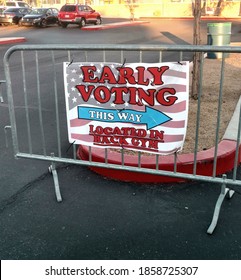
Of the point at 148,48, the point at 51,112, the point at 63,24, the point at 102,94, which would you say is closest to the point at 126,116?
the point at 102,94

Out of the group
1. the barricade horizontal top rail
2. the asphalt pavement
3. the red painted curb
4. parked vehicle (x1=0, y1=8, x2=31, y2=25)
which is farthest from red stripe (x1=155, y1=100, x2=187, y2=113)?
parked vehicle (x1=0, y1=8, x2=31, y2=25)

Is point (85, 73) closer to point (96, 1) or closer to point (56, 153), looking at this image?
point (56, 153)

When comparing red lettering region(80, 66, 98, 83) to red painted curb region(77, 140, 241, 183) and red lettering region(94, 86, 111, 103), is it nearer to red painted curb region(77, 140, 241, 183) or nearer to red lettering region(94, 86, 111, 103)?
red lettering region(94, 86, 111, 103)

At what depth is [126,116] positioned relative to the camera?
12.0 feet

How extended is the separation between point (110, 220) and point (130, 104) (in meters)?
1.14

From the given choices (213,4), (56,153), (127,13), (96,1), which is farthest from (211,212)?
(96,1)

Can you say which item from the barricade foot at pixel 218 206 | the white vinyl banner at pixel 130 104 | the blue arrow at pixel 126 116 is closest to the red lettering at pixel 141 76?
the white vinyl banner at pixel 130 104

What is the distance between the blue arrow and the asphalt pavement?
0.83m

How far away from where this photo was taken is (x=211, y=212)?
11.9 ft

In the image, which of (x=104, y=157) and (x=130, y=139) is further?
(x=104, y=157)

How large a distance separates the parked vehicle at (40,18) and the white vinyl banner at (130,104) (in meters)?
31.7

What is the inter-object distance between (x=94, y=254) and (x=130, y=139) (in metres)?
1.23

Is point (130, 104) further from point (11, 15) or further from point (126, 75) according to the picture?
point (11, 15)

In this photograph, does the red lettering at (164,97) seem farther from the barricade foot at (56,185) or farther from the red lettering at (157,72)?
the barricade foot at (56,185)
